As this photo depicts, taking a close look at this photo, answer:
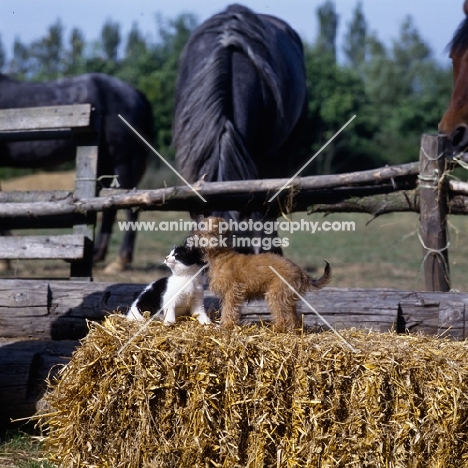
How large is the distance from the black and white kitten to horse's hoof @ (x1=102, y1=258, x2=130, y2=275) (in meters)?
6.02

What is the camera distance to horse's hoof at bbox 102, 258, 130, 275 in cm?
983

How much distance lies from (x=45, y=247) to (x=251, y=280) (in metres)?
2.33

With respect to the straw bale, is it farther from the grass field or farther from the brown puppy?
the grass field

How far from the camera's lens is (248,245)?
19.9ft

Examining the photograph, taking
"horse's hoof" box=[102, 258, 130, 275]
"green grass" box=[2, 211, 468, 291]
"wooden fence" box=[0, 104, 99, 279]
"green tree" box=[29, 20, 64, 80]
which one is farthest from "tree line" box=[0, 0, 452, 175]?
"wooden fence" box=[0, 104, 99, 279]

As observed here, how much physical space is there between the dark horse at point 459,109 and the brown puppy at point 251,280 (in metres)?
2.71

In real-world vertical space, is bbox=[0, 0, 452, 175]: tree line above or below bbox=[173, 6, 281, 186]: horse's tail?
above

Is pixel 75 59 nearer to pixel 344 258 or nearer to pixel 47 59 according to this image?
pixel 47 59

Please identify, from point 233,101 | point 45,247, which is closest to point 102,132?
point 233,101

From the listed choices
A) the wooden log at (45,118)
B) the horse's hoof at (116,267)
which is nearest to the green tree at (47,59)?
the horse's hoof at (116,267)

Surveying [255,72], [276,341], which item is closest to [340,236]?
[255,72]

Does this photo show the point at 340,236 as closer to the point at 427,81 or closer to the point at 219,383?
the point at 219,383

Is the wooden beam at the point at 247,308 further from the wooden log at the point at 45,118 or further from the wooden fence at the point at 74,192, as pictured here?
the wooden log at the point at 45,118

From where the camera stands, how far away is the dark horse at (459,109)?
5898 millimetres
